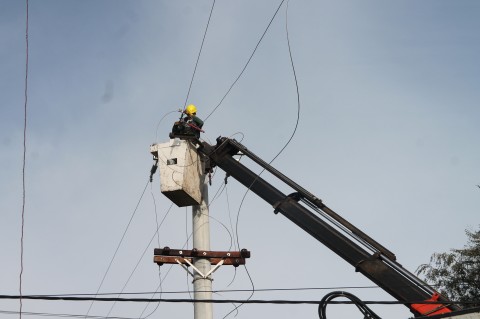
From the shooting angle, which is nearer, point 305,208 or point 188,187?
point 305,208

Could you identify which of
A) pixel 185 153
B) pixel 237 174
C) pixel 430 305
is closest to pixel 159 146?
pixel 185 153

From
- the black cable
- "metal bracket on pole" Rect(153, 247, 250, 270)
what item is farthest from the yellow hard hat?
the black cable

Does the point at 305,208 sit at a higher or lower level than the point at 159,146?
lower

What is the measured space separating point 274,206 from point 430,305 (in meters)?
3.62

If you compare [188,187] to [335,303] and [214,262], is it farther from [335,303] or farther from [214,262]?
[335,303]

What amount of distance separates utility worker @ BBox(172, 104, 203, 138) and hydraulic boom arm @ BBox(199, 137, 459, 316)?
0.62 m

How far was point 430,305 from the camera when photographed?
10531 mm

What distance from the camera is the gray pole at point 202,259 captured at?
12.0 m

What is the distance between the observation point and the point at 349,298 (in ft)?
31.0

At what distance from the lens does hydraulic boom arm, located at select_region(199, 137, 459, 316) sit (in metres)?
10.8

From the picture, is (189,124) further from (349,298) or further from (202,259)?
(349,298)

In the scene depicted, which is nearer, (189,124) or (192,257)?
(192,257)

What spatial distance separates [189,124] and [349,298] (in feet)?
19.4

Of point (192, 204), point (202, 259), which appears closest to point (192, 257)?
point (202, 259)
